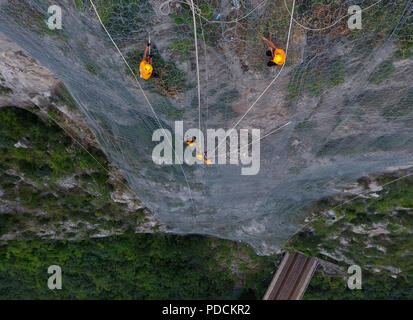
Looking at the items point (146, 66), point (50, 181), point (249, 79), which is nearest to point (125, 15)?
point (146, 66)

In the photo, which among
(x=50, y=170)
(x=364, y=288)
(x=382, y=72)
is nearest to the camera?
(x=382, y=72)

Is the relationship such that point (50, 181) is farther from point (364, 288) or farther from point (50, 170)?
point (364, 288)

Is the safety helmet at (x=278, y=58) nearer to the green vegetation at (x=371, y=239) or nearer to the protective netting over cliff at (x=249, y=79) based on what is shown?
the protective netting over cliff at (x=249, y=79)

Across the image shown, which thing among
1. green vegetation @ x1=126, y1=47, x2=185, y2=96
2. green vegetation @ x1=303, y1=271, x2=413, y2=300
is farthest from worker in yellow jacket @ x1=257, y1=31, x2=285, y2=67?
green vegetation @ x1=303, y1=271, x2=413, y2=300

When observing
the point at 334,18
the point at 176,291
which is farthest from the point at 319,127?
the point at 176,291

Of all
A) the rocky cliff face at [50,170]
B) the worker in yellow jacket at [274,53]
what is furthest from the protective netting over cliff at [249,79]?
the rocky cliff face at [50,170]
